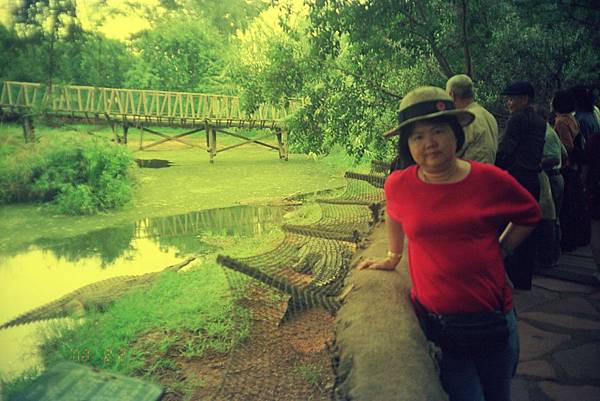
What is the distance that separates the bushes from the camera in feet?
39.0

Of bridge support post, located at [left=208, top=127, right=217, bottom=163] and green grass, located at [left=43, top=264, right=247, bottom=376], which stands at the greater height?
bridge support post, located at [left=208, top=127, right=217, bottom=163]

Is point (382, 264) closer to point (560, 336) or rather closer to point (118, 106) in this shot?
point (560, 336)

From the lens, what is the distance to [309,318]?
5023 mm

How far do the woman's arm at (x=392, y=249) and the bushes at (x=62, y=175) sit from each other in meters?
11.0

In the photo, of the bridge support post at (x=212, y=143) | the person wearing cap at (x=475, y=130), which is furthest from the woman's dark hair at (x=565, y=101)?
the bridge support post at (x=212, y=143)

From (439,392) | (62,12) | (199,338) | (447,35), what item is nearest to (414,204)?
(439,392)

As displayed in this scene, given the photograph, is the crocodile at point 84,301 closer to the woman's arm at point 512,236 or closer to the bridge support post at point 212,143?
the woman's arm at point 512,236

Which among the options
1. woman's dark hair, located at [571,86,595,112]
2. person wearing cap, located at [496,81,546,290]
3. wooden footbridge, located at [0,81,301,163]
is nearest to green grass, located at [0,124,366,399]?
wooden footbridge, located at [0,81,301,163]

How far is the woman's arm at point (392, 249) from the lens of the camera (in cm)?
171

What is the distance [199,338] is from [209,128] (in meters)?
15.8

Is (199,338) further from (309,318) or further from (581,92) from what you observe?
(581,92)

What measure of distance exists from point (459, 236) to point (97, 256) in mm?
8762

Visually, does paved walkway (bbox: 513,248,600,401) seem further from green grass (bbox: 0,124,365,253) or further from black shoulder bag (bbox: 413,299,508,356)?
green grass (bbox: 0,124,365,253)

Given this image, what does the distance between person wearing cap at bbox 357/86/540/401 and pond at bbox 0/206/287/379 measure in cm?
531
